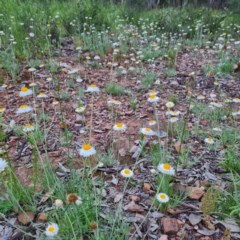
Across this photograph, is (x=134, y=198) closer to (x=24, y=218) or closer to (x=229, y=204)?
(x=229, y=204)

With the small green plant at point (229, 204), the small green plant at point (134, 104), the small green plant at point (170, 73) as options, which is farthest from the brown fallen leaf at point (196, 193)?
the small green plant at point (170, 73)

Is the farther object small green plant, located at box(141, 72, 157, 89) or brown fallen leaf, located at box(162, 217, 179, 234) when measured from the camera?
small green plant, located at box(141, 72, 157, 89)

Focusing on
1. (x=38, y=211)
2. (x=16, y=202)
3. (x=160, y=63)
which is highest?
(x=16, y=202)

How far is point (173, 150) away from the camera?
2742mm

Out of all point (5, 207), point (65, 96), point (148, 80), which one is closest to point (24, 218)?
point (5, 207)

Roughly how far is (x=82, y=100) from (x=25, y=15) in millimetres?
3462

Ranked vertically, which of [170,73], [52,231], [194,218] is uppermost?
[52,231]

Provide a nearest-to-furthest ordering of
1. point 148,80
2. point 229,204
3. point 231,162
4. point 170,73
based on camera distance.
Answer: point 229,204
point 231,162
point 148,80
point 170,73

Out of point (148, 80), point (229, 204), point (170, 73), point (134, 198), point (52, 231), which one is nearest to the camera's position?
point (52, 231)

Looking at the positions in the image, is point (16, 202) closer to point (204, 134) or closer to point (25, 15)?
point (204, 134)

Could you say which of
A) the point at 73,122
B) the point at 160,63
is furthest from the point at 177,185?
the point at 160,63

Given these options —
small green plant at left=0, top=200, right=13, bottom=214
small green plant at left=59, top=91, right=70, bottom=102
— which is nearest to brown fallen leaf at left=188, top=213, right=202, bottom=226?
small green plant at left=0, top=200, right=13, bottom=214

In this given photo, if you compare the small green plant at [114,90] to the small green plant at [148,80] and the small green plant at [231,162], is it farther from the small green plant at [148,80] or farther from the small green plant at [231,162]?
the small green plant at [231,162]

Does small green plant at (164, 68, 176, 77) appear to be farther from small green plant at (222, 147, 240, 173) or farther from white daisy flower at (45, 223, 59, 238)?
white daisy flower at (45, 223, 59, 238)
